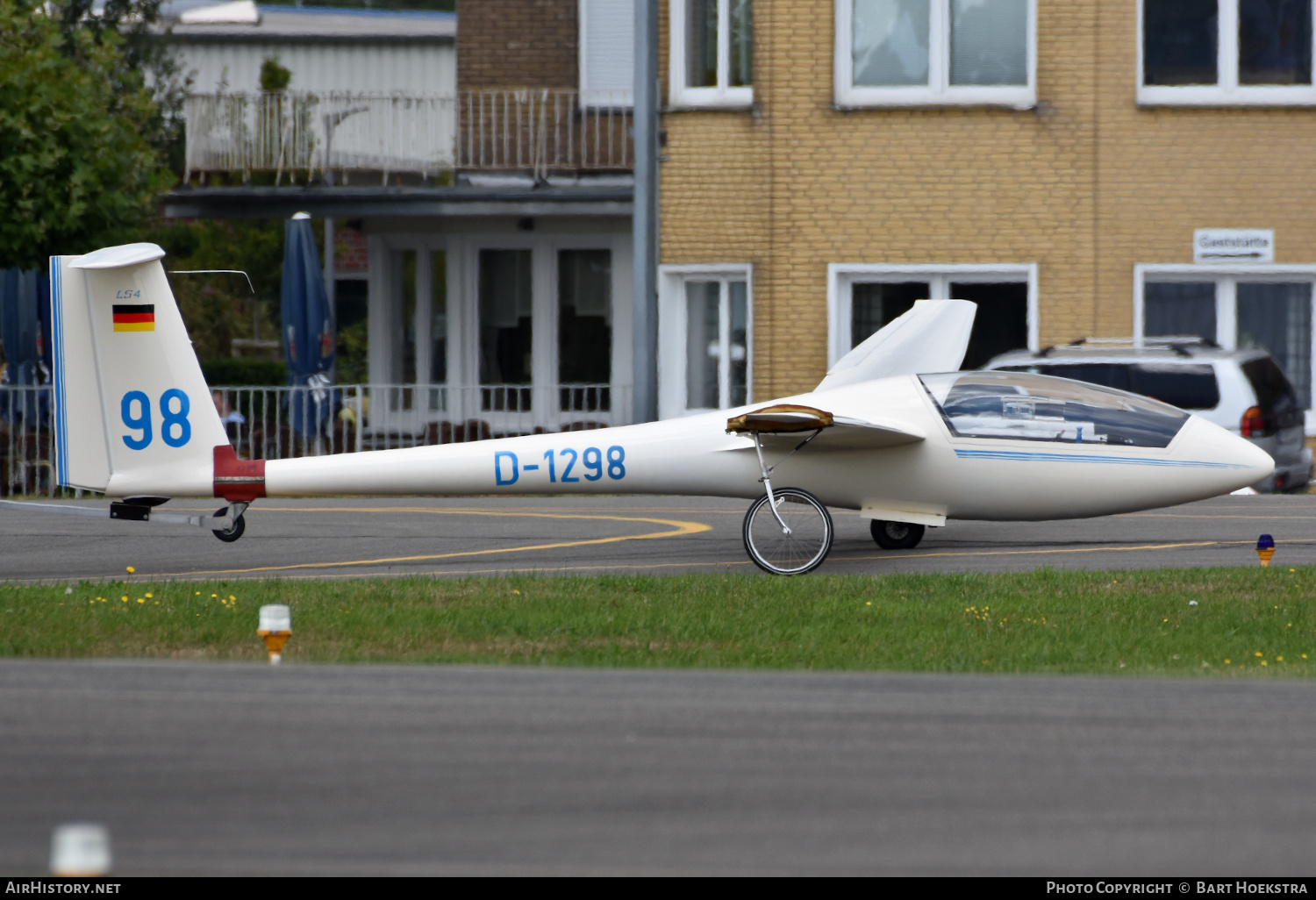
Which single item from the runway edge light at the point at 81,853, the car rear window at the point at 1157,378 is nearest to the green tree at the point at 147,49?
the car rear window at the point at 1157,378

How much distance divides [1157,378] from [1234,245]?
5063 mm

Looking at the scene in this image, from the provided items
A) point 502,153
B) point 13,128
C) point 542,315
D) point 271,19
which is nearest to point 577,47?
point 502,153

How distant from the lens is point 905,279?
909 inches

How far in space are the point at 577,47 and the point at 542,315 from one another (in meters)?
4.31

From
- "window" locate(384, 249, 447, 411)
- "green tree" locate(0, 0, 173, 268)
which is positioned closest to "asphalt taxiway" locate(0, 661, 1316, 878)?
"green tree" locate(0, 0, 173, 268)

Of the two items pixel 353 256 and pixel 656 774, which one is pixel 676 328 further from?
pixel 353 256

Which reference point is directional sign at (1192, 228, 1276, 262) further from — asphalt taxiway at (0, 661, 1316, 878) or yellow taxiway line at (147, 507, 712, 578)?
asphalt taxiway at (0, 661, 1316, 878)

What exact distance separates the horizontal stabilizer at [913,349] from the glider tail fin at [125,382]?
5196mm

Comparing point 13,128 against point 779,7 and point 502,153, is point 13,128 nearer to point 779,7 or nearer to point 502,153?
point 502,153

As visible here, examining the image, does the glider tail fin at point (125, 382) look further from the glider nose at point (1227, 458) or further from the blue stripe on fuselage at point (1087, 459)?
the glider nose at point (1227, 458)

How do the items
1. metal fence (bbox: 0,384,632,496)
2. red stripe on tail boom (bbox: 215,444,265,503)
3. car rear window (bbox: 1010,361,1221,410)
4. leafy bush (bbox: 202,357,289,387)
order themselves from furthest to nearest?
leafy bush (bbox: 202,357,289,387), metal fence (bbox: 0,384,632,496), car rear window (bbox: 1010,361,1221,410), red stripe on tail boom (bbox: 215,444,265,503)

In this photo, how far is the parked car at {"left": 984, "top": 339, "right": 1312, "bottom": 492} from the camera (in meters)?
17.7

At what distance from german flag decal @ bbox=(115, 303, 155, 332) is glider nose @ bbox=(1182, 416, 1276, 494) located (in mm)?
8028

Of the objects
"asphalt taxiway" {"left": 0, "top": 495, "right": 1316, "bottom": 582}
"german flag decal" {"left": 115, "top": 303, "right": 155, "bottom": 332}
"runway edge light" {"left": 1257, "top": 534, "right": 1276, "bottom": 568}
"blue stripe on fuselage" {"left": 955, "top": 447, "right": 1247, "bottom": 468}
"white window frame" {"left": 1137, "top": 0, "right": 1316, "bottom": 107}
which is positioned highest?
"white window frame" {"left": 1137, "top": 0, "right": 1316, "bottom": 107}
